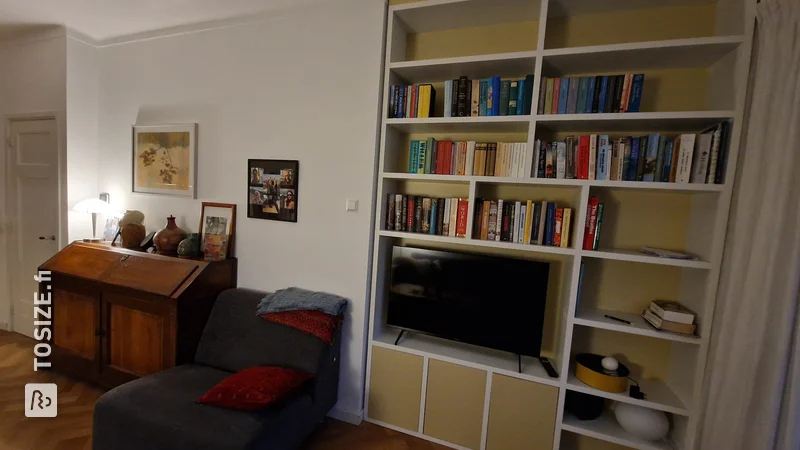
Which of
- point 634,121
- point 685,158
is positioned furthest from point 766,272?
point 634,121

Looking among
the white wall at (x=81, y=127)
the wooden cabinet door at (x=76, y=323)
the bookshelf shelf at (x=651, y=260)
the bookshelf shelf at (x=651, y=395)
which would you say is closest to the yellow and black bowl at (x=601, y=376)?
the bookshelf shelf at (x=651, y=395)

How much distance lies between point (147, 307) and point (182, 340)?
315 millimetres

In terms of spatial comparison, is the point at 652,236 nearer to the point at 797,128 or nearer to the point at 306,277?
the point at 797,128

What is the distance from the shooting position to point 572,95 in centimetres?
166

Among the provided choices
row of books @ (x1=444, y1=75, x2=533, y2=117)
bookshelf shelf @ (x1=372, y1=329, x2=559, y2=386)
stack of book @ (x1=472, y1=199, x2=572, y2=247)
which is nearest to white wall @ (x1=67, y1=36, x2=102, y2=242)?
bookshelf shelf @ (x1=372, y1=329, x2=559, y2=386)

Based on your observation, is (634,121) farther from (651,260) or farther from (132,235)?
(132,235)

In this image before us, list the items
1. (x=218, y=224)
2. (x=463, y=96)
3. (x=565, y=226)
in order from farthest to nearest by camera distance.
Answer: (x=218, y=224), (x=463, y=96), (x=565, y=226)

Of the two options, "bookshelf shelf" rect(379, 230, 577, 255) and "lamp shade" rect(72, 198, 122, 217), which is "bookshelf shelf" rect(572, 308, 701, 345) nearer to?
"bookshelf shelf" rect(379, 230, 577, 255)

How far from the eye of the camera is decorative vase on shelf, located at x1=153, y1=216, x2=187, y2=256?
7.75 feet

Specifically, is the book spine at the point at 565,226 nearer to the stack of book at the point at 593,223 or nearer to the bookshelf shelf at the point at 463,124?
the stack of book at the point at 593,223

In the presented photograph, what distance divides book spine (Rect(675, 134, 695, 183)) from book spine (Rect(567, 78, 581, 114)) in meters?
0.49

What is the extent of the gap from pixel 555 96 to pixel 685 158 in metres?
0.65

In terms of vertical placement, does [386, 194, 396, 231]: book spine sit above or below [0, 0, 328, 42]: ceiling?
below

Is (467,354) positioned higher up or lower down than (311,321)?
lower down
